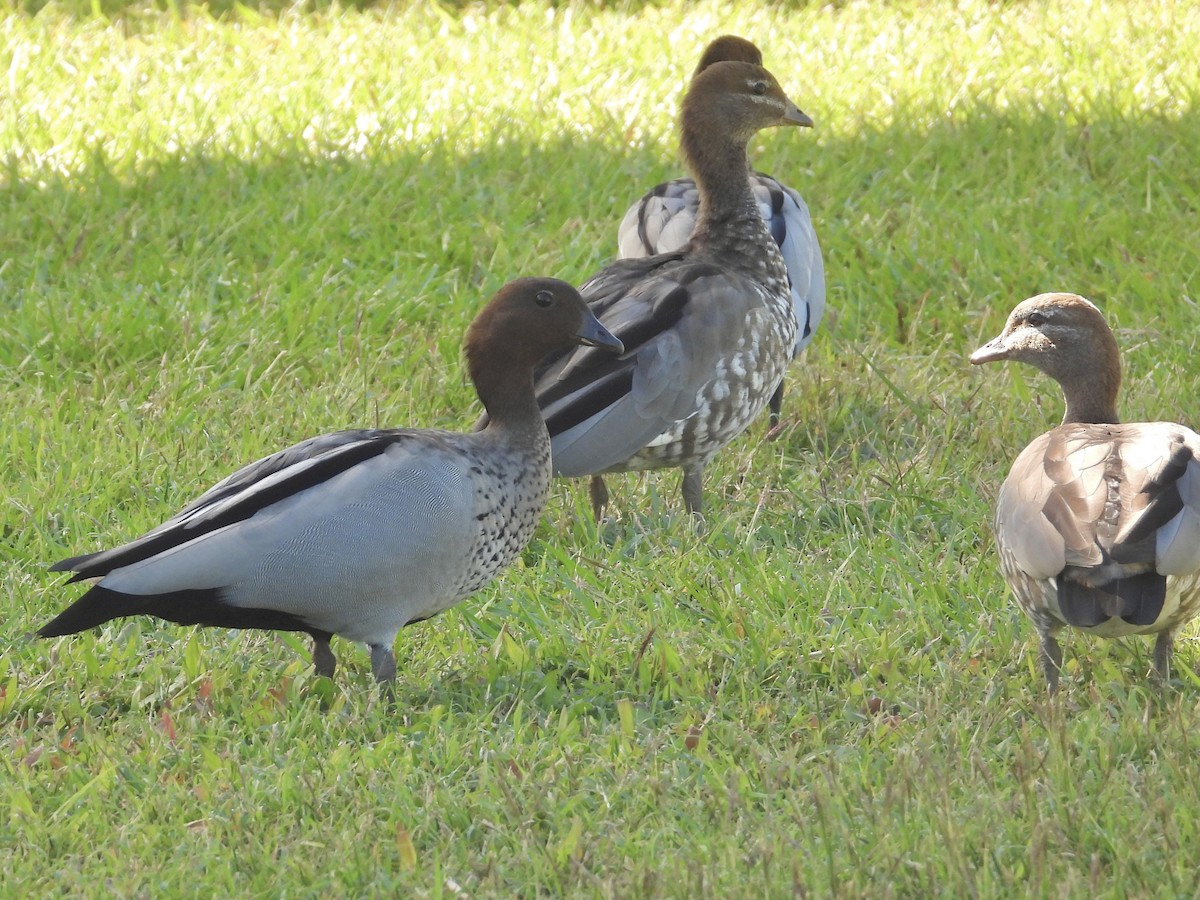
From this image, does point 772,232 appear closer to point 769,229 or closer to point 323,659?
point 769,229

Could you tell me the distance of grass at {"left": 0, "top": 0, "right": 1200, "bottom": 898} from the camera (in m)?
3.43

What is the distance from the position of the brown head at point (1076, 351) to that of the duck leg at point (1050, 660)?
87 centimetres

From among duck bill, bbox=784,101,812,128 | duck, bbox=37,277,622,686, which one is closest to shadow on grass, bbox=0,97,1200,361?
duck bill, bbox=784,101,812,128

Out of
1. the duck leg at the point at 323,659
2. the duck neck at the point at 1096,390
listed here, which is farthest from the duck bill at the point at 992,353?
the duck leg at the point at 323,659

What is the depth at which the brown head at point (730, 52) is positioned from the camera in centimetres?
675

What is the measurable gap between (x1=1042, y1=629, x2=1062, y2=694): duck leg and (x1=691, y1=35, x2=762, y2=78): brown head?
10.9ft

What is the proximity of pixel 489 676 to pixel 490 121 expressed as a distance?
4.78m

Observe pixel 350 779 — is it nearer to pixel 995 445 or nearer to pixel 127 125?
pixel 995 445

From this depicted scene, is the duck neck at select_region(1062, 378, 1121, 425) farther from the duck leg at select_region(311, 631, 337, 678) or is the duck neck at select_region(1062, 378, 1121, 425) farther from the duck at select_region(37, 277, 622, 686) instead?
the duck leg at select_region(311, 631, 337, 678)

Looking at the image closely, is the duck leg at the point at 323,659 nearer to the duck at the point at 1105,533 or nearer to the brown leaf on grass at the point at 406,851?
the brown leaf on grass at the point at 406,851

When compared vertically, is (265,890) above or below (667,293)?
below

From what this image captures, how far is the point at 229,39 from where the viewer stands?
9766 mm

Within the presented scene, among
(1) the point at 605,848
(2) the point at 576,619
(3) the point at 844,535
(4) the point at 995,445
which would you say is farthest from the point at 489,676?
(4) the point at 995,445

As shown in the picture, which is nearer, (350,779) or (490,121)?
(350,779)
